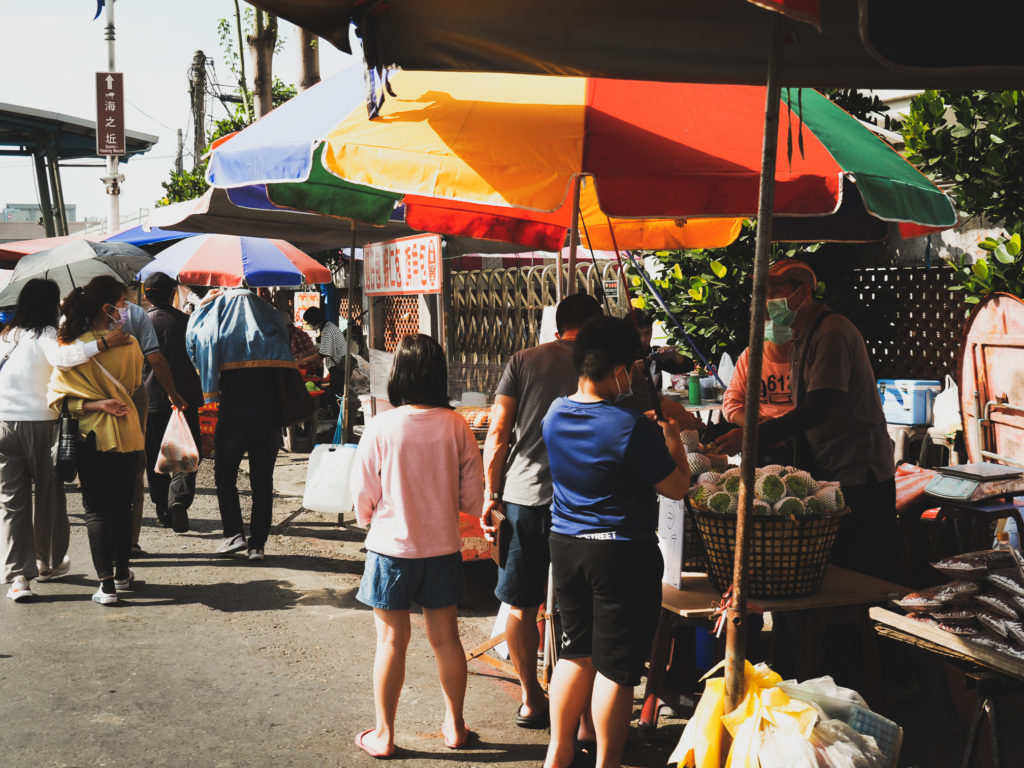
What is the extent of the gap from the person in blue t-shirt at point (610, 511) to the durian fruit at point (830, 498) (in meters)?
0.52

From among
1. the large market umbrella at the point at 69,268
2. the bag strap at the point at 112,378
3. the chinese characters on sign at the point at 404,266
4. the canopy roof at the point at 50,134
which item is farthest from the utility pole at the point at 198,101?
the bag strap at the point at 112,378

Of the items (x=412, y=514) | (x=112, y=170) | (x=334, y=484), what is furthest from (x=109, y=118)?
(x=412, y=514)

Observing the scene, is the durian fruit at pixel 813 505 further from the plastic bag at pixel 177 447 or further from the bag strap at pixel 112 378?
the plastic bag at pixel 177 447

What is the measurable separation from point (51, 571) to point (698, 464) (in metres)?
5.07

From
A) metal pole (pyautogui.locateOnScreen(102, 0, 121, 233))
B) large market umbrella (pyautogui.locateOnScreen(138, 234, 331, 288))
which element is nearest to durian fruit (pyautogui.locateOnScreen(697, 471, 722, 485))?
large market umbrella (pyautogui.locateOnScreen(138, 234, 331, 288))

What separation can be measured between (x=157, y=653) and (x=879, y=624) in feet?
13.2

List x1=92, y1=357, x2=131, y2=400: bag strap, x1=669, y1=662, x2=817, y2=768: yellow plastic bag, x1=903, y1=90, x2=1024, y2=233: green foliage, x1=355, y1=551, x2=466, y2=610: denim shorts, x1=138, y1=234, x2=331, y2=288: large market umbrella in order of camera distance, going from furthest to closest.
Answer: x1=138, y1=234, x2=331, y2=288: large market umbrella, x1=903, y1=90, x2=1024, y2=233: green foliage, x1=92, y1=357, x2=131, y2=400: bag strap, x1=355, y1=551, x2=466, y2=610: denim shorts, x1=669, y1=662, x2=817, y2=768: yellow plastic bag

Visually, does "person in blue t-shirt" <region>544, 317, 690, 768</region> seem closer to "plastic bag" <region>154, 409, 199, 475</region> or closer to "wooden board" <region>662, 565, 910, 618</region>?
"wooden board" <region>662, 565, 910, 618</region>

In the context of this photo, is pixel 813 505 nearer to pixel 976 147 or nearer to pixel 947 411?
pixel 947 411

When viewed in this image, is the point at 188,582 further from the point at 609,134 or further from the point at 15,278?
the point at 609,134

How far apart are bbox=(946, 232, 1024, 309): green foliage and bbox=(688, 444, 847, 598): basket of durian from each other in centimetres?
344

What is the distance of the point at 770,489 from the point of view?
147 inches

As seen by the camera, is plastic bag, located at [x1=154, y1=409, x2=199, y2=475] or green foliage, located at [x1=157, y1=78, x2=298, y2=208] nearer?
plastic bag, located at [x1=154, y1=409, x2=199, y2=475]

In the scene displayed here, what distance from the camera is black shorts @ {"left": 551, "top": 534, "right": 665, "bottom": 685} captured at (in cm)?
358
